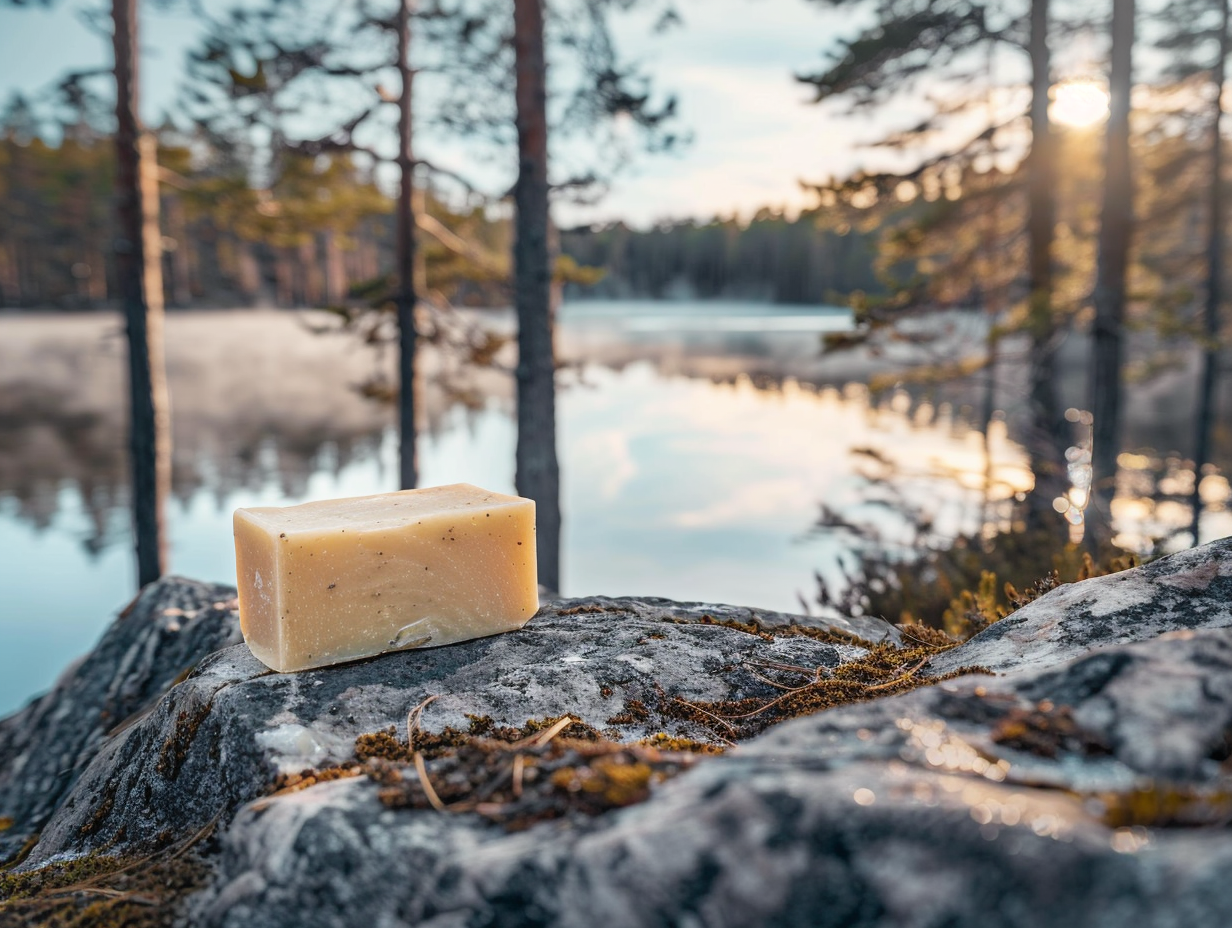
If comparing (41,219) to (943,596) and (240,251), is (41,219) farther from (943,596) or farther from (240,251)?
(943,596)

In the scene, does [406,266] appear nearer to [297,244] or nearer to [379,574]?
[297,244]

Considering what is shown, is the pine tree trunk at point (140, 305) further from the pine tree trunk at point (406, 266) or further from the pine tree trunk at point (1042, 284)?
the pine tree trunk at point (1042, 284)

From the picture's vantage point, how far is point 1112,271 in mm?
10039

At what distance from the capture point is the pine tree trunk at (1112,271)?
31.6 ft

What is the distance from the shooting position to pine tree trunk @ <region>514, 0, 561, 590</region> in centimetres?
943

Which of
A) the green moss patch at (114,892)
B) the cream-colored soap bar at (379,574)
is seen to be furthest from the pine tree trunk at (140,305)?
the green moss patch at (114,892)

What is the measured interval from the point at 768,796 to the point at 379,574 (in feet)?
6.90

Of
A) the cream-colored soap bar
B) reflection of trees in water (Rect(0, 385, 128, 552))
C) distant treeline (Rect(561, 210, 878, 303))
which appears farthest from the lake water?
distant treeline (Rect(561, 210, 878, 303))

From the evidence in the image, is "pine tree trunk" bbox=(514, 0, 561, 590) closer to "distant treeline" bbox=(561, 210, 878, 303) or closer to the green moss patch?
the green moss patch

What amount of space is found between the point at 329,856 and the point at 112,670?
13.1ft

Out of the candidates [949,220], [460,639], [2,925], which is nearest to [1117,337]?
[949,220]

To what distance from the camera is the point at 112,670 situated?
16.6 feet

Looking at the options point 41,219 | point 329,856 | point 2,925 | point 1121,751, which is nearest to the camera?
point 1121,751

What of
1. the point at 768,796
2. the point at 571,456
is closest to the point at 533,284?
the point at 768,796
